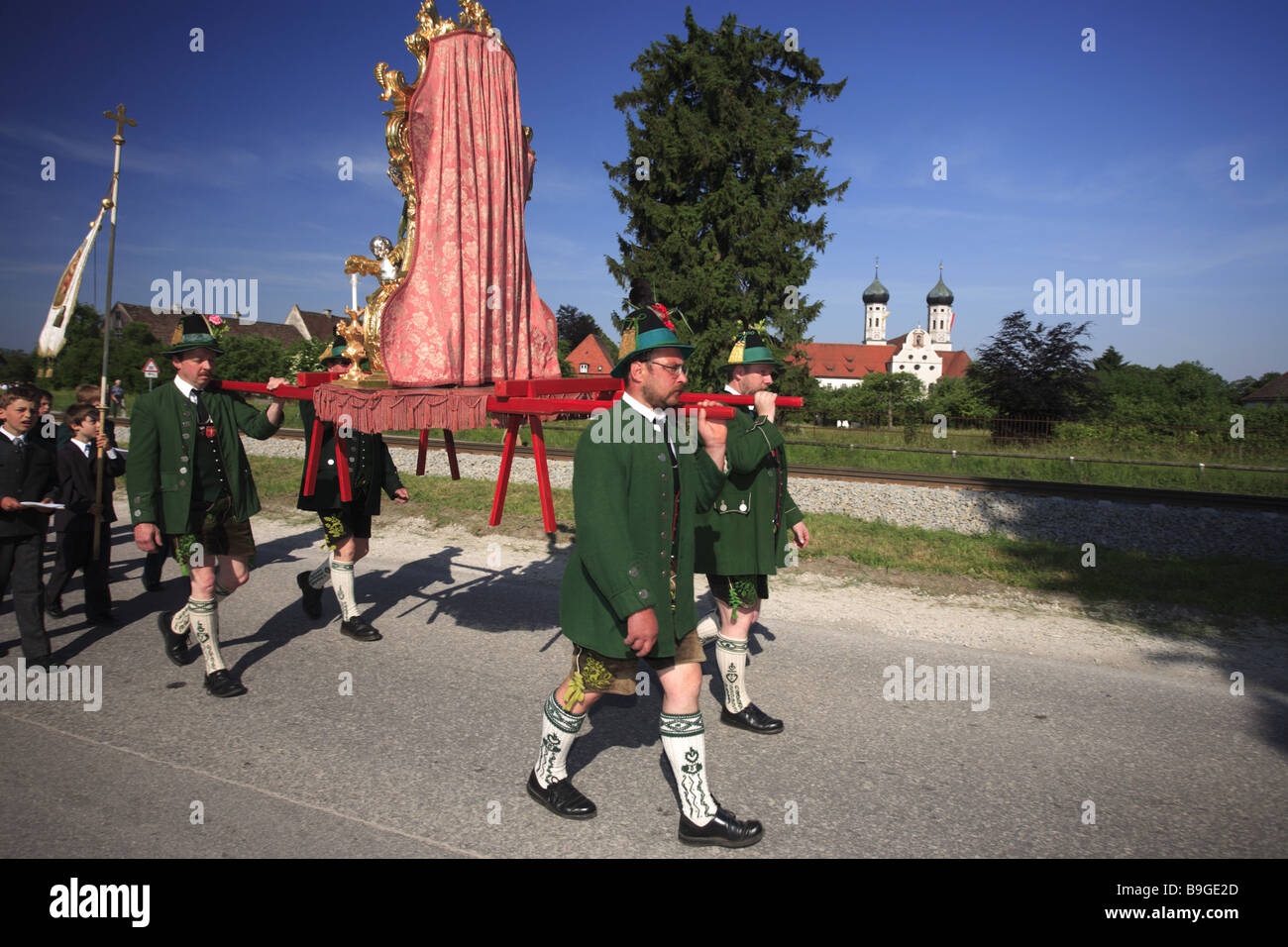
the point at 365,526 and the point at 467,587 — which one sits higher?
the point at 365,526

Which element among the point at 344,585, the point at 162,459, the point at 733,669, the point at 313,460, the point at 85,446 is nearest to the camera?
the point at 733,669

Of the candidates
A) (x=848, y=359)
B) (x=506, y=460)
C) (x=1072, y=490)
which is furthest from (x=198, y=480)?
(x=848, y=359)

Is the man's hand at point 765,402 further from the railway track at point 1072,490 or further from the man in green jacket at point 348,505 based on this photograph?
the railway track at point 1072,490

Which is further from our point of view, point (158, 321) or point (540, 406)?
point (158, 321)

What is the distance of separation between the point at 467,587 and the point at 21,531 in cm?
371

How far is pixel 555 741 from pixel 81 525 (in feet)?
18.6

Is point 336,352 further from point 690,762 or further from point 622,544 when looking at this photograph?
point 690,762

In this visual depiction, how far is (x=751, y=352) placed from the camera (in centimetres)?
439

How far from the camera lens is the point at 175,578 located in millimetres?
8141

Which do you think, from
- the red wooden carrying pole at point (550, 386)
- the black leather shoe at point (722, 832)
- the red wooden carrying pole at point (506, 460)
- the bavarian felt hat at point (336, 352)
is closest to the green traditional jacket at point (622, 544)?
the red wooden carrying pole at point (550, 386)

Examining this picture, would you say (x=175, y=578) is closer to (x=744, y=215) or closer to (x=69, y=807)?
(x=69, y=807)

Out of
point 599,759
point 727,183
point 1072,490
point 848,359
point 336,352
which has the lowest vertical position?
point 599,759

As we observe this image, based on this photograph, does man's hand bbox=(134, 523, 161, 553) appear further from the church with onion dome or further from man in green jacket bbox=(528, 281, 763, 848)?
the church with onion dome
